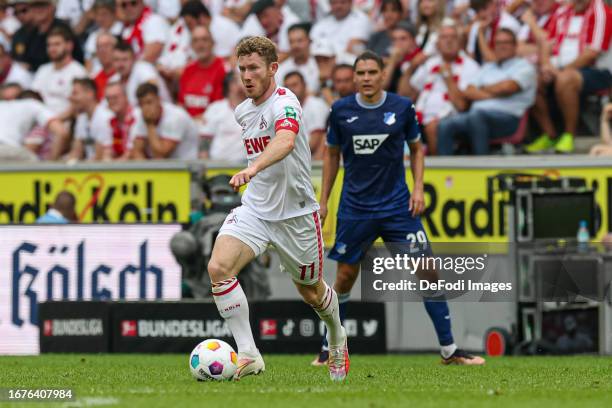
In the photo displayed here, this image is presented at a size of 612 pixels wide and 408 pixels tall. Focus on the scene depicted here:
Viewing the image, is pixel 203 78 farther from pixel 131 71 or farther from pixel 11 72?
pixel 11 72

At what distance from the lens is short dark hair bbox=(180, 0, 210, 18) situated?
18.2 m

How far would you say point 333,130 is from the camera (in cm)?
1111

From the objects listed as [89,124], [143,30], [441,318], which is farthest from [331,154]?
[143,30]

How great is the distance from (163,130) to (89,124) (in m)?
1.60

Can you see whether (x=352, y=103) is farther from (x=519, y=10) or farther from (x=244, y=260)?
(x=519, y=10)

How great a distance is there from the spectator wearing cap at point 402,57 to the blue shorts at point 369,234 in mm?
5439

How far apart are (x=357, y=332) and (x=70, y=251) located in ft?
11.3

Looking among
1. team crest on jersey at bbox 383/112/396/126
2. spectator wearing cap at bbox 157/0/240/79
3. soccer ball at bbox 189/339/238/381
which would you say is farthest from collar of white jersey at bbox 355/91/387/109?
spectator wearing cap at bbox 157/0/240/79

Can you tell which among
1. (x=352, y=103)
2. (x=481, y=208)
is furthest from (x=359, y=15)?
(x=352, y=103)

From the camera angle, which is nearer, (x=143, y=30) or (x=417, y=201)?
(x=417, y=201)

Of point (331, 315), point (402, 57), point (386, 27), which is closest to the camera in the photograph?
point (331, 315)

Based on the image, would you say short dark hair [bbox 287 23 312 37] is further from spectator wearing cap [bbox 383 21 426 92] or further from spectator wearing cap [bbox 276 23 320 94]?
spectator wearing cap [bbox 383 21 426 92]

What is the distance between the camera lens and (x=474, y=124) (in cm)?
1519

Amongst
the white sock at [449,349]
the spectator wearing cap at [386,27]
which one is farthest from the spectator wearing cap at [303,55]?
the white sock at [449,349]
